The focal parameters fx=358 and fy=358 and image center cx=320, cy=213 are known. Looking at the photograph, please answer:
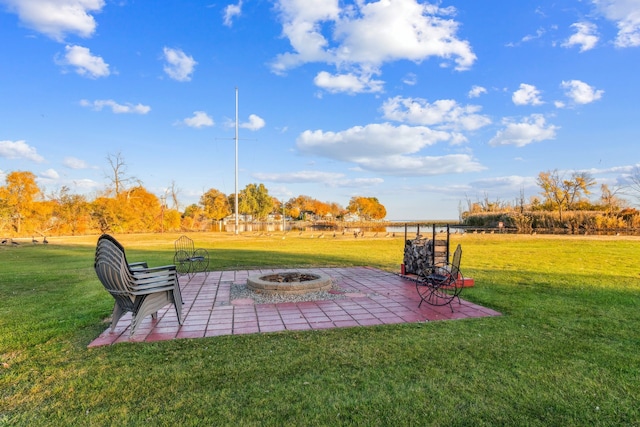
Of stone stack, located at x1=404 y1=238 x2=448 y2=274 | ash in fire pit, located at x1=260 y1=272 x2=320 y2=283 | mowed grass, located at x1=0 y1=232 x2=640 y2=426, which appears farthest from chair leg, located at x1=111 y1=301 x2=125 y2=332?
stone stack, located at x1=404 y1=238 x2=448 y2=274

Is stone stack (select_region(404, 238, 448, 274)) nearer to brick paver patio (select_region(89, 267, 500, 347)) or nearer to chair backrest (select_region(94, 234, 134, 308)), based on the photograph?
brick paver patio (select_region(89, 267, 500, 347))

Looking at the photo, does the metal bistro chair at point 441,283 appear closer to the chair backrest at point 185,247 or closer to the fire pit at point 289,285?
the fire pit at point 289,285

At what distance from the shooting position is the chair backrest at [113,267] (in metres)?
3.53

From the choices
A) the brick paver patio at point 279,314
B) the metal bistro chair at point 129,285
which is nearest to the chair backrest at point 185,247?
the brick paver patio at point 279,314

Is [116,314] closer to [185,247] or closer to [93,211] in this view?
[185,247]

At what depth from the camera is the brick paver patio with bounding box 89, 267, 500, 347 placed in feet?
13.0

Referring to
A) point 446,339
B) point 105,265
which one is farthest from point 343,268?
point 105,265

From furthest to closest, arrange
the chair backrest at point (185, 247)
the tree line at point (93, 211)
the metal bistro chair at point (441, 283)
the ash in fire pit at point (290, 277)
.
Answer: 1. the tree line at point (93, 211)
2. the chair backrest at point (185, 247)
3. the ash in fire pit at point (290, 277)
4. the metal bistro chair at point (441, 283)

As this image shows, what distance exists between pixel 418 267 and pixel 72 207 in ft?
109

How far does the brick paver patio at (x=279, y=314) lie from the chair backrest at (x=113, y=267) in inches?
20.8

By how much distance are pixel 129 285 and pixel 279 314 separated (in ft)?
5.86

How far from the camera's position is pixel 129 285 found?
3.69 meters

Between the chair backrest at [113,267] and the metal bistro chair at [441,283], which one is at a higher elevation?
the chair backrest at [113,267]

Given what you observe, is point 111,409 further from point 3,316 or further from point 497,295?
point 497,295
